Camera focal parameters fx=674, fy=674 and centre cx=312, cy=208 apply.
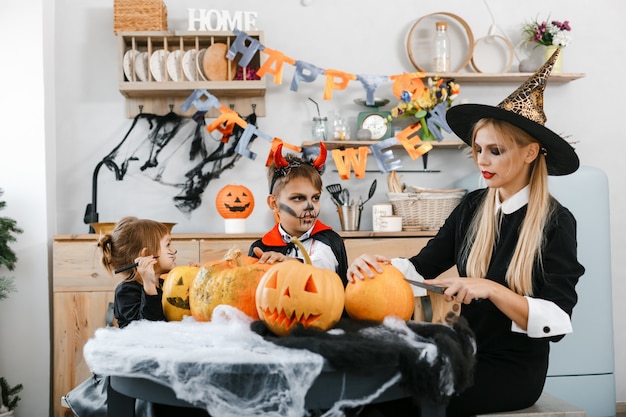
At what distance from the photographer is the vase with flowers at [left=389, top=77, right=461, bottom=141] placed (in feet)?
12.1

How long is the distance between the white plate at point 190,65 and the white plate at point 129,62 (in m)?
0.27

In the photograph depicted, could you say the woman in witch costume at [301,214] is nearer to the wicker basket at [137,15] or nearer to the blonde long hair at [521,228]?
the blonde long hair at [521,228]

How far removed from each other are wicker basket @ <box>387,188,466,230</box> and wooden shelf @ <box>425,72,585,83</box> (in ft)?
2.21

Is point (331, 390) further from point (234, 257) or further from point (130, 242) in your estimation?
point (130, 242)

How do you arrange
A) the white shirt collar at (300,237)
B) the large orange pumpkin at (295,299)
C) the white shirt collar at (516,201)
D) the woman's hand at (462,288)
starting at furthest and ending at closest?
the white shirt collar at (300,237), the white shirt collar at (516,201), the woman's hand at (462,288), the large orange pumpkin at (295,299)

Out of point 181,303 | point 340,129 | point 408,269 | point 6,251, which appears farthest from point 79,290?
point 181,303

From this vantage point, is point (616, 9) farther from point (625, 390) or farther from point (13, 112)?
point (13, 112)

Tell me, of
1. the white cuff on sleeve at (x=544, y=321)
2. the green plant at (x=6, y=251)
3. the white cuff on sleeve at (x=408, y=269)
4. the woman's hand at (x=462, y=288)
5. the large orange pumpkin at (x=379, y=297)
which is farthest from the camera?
the green plant at (x=6, y=251)

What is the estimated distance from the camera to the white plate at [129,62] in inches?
142

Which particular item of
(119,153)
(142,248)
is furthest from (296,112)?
(142,248)

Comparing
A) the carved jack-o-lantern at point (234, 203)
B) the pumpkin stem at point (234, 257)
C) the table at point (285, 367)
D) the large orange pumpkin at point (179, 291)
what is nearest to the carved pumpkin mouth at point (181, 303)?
the large orange pumpkin at point (179, 291)

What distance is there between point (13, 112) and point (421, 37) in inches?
90.5

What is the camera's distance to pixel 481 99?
396 centimetres

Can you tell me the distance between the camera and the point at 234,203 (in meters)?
3.53
